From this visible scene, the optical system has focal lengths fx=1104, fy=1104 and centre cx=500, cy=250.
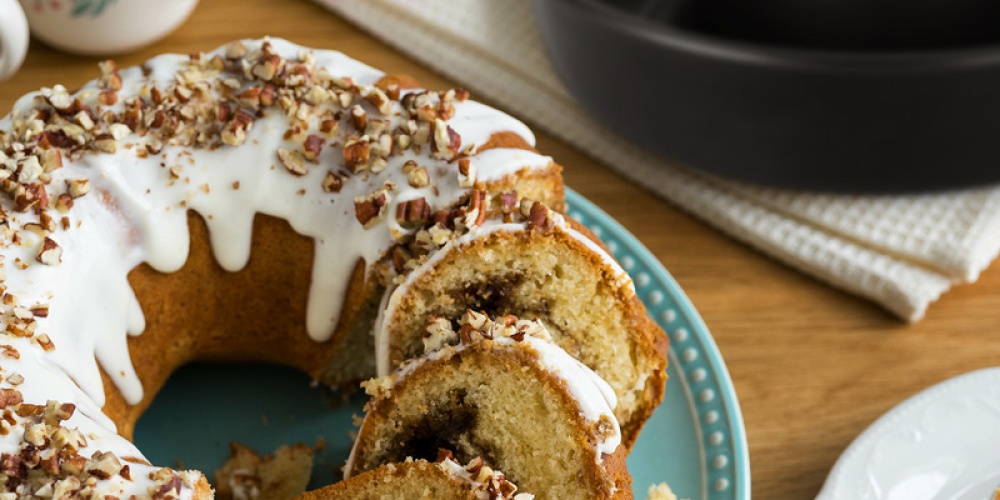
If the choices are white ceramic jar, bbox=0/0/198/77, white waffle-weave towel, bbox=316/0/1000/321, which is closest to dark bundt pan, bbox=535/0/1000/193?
white waffle-weave towel, bbox=316/0/1000/321

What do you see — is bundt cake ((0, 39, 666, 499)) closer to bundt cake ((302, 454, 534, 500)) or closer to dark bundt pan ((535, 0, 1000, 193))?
bundt cake ((302, 454, 534, 500))

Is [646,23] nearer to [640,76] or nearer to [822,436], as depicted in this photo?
[640,76]

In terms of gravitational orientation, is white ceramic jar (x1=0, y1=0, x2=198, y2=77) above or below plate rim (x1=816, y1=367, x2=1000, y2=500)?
above

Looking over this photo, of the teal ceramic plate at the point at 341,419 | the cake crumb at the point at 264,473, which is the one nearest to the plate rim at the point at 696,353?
the teal ceramic plate at the point at 341,419

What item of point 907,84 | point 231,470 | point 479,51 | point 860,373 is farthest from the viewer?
point 479,51

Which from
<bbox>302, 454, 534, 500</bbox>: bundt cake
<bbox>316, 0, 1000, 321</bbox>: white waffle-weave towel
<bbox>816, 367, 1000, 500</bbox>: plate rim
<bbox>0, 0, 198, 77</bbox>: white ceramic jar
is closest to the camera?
<bbox>302, 454, 534, 500</bbox>: bundt cake

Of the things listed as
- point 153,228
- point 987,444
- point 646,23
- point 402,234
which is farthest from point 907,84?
point 153,228
